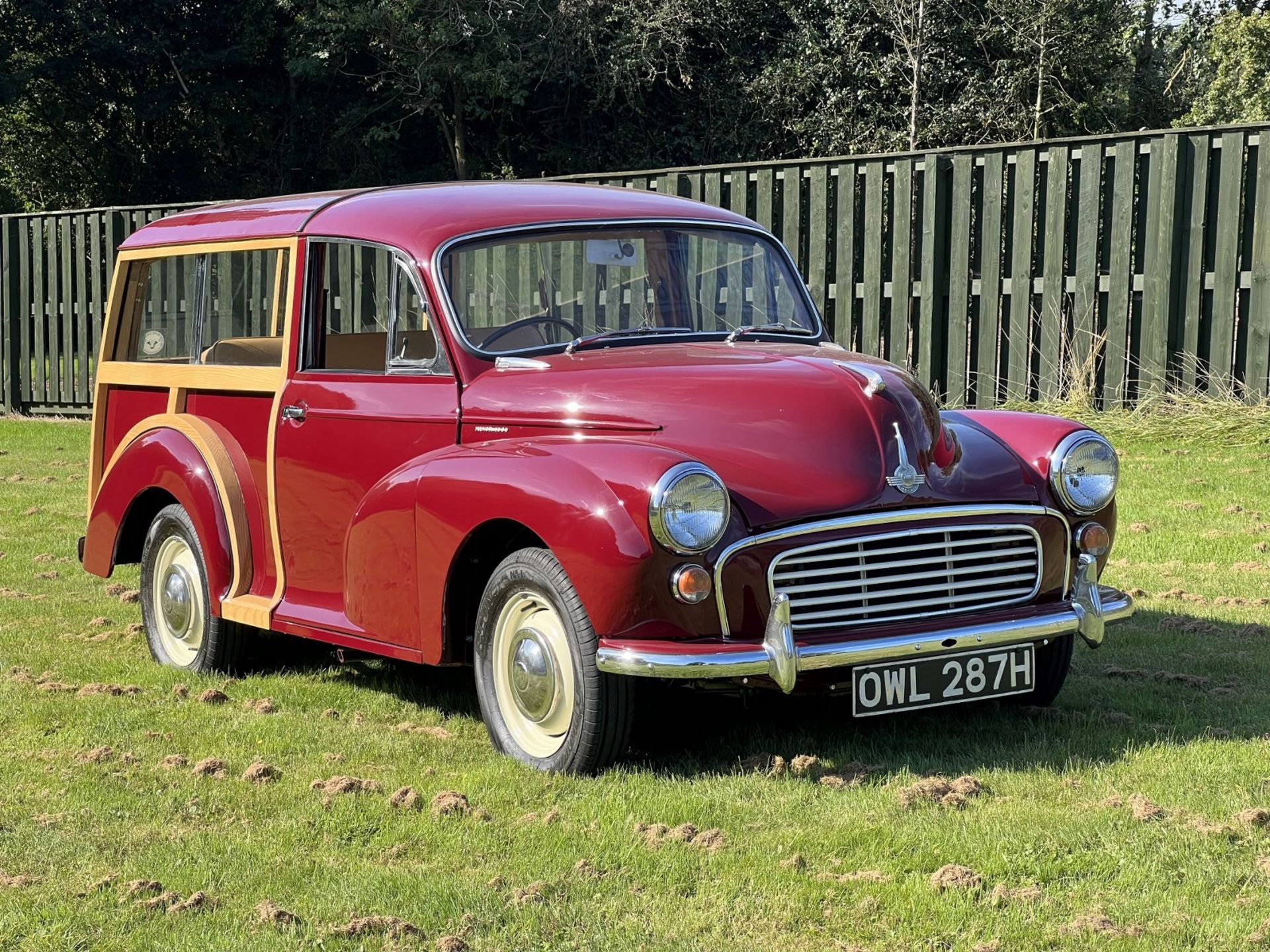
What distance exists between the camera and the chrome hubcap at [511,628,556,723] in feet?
15.9

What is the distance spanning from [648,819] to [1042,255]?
32.3 ft

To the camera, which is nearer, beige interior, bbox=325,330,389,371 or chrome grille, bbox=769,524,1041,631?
chrome grille, bbox=769,524,1041,631

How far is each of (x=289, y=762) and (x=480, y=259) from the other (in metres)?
1.92

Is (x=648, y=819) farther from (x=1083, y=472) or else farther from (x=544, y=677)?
(x=1083, y=472)

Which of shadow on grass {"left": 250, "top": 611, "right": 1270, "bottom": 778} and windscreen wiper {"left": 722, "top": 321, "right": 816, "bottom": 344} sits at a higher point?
windscreen wiper {"left": 722, "top": 321, "right": 816, "bottom": 344}

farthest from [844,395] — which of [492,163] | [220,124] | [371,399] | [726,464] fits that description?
[220,124]

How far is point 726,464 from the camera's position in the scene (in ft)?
15.5

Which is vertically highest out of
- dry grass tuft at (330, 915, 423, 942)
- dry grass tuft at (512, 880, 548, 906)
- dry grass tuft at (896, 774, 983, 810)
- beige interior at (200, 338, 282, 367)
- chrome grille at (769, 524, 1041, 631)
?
beige interior at (200, 338, 282, 367)

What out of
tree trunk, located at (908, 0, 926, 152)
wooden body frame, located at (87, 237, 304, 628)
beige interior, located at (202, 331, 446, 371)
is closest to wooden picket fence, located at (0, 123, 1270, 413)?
wooden body frame, located at (87, 237, 304, 628)

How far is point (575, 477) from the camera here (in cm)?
466

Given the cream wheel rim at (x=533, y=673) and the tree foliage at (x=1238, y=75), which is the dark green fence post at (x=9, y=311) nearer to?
the cream wheel rim at (x=533, y=673)

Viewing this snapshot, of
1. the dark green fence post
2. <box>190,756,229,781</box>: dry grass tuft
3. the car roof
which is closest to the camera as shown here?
<box>190,756,229,781</box>: dry grass tuft

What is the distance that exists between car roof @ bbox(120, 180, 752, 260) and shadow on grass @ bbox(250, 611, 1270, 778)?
1810 mm

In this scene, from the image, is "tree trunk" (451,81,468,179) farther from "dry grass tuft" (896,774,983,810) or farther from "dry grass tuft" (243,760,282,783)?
"dry grass tuft" (896,774,983,810)
